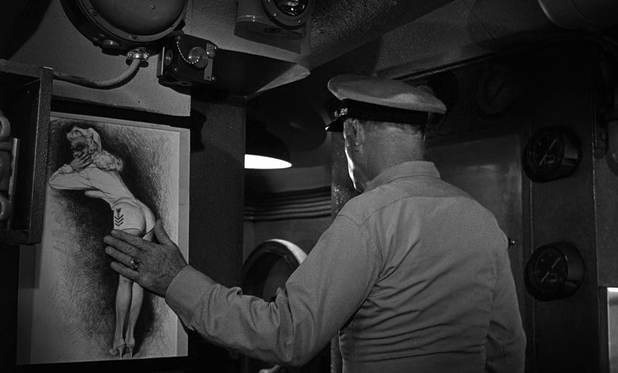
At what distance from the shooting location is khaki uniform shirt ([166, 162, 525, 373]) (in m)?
1.58

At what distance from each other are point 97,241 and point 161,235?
0.17 metres

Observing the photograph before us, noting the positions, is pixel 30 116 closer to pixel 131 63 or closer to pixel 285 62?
pixel 131 63

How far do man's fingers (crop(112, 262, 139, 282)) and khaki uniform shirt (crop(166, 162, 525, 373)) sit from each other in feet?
0.40

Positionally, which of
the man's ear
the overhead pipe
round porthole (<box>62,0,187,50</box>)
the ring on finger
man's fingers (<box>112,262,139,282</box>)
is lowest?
man's fingers (<box>112,262,139,282</box>)

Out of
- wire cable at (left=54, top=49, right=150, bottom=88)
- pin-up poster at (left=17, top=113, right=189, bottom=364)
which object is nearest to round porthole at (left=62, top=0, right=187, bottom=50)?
wire cable at (left=54, top=49, right=150, bottom=88)

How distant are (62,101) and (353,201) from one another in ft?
2.70

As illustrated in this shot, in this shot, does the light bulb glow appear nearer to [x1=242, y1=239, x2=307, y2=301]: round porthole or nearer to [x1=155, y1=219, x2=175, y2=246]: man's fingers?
[x1=242, y1=239, x2=307, y2=301]: round porthole

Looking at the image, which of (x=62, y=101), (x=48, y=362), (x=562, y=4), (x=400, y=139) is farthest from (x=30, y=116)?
(x=562, y=4)

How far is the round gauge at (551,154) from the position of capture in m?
2.92

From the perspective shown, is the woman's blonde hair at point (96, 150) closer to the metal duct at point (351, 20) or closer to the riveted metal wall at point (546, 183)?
the metal duct at point (351, 20)

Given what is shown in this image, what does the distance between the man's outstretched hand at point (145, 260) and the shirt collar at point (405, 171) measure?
57 cm

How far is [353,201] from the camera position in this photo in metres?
1.67

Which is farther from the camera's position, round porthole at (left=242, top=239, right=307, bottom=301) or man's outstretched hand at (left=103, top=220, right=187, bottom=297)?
round porthole at (left=242, top=239, right=307, bottom=301)

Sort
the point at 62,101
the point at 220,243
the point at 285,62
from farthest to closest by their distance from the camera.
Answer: the point at 220,243 < the point at 285,62 < the point at 62,101
